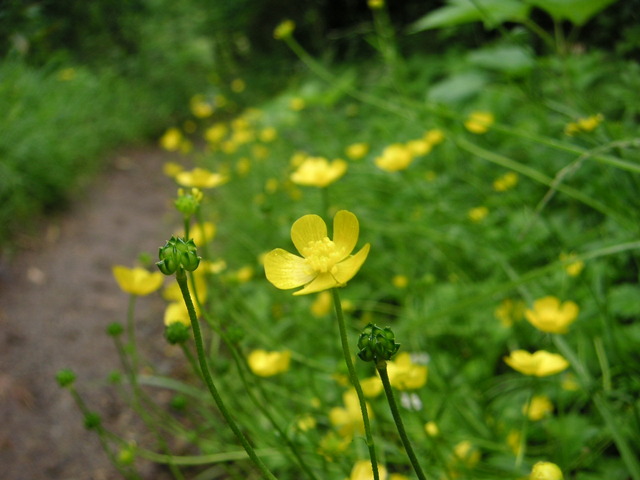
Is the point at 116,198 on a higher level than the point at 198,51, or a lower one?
lower

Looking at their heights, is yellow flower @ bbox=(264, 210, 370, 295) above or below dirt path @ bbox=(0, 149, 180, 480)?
below

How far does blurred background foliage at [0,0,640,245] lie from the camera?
3.32 m

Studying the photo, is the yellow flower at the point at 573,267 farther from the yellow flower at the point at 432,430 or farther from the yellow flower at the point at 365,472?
the yellow flower at the point at 365,472

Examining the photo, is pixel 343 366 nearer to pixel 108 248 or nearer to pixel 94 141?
pixel 108 248

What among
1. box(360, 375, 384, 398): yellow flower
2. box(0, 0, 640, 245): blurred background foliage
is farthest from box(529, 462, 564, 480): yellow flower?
box(0, 0, 640, 245): blurred background foliage

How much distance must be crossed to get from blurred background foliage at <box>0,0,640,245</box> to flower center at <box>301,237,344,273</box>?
1670mm

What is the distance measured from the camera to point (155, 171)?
4.69 m

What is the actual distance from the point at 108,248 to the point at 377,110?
5.94 feet

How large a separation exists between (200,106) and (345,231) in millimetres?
4353

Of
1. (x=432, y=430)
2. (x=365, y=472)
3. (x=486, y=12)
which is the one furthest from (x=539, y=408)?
(x=486, y=12)

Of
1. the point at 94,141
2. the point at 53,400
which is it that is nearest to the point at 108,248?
the point at 53,400

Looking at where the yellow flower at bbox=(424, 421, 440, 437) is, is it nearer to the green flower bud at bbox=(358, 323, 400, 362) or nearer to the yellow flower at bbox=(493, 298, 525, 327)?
the yellow flower at bbox=(493, 298, 525, 327)

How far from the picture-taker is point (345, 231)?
0.71 meters

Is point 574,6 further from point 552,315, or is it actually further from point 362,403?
point 362,403
